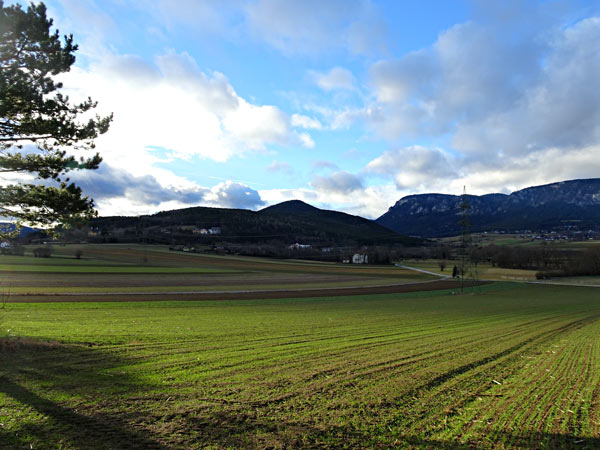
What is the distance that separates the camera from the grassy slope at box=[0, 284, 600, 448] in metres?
5.90

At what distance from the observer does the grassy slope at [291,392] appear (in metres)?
5.90

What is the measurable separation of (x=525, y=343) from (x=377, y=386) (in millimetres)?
9778

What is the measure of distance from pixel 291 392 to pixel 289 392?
0.04m

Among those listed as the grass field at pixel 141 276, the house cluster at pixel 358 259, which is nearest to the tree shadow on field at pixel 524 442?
the grass field at pixel 141 276

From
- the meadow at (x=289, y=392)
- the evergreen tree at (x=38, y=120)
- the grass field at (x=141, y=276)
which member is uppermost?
the evergreen tree at (x=38, y=120)

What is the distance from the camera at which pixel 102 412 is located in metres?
6.52

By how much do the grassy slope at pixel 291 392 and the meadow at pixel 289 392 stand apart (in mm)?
36

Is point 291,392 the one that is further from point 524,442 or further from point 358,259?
point 358,259

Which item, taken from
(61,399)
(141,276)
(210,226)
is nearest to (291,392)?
(61,399)

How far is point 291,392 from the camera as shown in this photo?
785 centimetres

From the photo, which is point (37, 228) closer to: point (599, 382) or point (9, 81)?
point (9, 81)

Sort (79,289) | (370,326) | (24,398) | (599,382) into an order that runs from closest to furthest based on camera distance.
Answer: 1. (24,398)
2. (599,382)
3. (370,326)
4. (79,289)

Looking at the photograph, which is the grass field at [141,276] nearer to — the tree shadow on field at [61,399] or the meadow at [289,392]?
the tree shadow on field at [61,399]

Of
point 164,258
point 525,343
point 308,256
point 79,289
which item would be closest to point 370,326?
point 525,343
